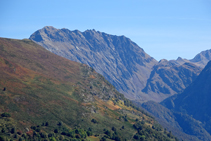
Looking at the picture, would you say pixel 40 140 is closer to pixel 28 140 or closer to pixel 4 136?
pixel 28 140

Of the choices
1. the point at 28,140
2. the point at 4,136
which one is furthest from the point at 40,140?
the point at 4,136

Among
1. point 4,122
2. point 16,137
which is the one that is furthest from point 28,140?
point 4,122

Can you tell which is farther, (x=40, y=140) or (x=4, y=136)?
(x=40, y=140)

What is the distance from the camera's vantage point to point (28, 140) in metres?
192

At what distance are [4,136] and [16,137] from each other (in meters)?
9.57

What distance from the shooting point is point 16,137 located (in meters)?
189

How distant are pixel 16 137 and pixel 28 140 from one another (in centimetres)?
871

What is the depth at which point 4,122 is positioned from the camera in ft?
655

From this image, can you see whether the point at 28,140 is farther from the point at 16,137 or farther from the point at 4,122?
the point at 4,122

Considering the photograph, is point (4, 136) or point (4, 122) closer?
point (4, 136)

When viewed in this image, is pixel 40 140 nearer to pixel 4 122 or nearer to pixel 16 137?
pixel 16 137

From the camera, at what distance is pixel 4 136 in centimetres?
18200

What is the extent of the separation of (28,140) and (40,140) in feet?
31.2

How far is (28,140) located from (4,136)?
17.8m
